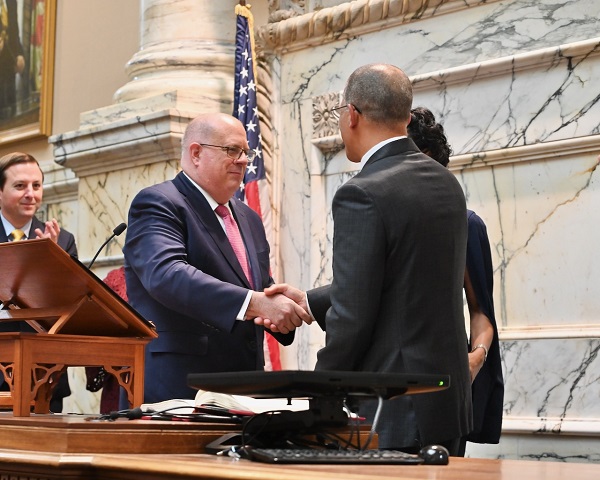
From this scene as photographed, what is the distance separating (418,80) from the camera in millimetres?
5781

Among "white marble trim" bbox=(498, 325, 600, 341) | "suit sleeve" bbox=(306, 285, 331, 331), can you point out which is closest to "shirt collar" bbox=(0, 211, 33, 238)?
"suit sleeve" bbox=(306, 285, 331, 331)

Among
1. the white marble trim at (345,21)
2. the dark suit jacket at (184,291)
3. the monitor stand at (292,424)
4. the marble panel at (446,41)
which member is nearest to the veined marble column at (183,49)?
the white marble trim at (345,21)

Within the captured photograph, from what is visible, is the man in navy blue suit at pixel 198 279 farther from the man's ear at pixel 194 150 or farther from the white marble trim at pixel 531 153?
the white marble trim at pixel 531 153

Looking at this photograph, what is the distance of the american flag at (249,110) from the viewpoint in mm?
6367

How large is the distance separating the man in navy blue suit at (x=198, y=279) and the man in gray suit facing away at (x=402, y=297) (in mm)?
781

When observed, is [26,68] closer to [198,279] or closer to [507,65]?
[507,65]

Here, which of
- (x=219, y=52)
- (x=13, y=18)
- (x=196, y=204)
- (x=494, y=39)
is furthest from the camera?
(x=13, y=18)

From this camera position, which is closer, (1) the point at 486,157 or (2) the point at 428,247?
(2) the point at 428,247

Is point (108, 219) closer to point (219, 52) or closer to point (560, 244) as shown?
point (219, 52)

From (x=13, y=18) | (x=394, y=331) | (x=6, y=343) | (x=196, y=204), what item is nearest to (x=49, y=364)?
(x=6, y=343)

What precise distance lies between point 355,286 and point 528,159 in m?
2.70

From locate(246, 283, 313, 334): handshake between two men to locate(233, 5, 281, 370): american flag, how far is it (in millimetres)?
2538

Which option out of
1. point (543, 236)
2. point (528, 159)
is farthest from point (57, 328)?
point (528, 159)

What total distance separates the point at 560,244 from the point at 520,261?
22 centimetres
